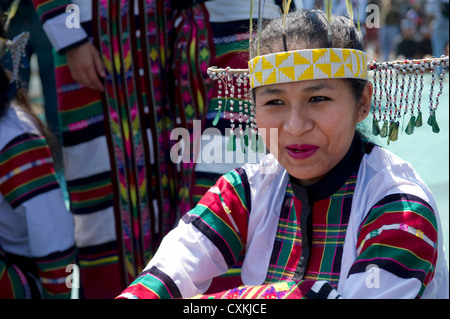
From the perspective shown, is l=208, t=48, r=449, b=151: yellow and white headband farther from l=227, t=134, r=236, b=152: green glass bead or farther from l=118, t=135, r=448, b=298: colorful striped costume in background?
l=227, t=134, r=236, b=152: green glass bead

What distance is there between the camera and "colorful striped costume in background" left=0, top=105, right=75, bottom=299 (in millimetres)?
2285

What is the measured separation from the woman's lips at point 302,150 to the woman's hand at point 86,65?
1.16 meters

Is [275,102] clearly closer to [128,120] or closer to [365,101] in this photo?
[365,101]

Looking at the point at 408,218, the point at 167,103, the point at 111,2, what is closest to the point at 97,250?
the point at 167,103

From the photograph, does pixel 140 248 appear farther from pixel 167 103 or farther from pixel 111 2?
pixel 111 2

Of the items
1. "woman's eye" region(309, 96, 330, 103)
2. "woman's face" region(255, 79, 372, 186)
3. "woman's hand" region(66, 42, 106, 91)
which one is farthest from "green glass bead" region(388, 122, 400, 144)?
"woman's hand" region(66, 42, 106, 91)

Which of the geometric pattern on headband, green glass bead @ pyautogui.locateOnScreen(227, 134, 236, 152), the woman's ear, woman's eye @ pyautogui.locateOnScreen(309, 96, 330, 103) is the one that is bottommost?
green glass bead @ pyautogui.locateOnScreen(227, 134, 236, 152)

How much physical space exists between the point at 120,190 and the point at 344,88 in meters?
1.27

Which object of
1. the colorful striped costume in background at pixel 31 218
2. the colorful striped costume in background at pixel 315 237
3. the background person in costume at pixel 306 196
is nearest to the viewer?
the colorful striped costume in background at pixel 315 237

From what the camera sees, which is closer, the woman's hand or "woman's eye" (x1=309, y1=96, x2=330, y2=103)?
"woman's eye" (x1=309, y1=96, x2=330, y2=103)

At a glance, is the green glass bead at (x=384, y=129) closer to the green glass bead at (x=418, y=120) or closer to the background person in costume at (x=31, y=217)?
the green glass bead at (x=418, y=120)

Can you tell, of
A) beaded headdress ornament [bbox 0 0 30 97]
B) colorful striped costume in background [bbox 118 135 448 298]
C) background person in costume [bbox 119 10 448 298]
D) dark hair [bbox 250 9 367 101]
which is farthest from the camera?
beaded headdress ornament [bbox 0 0 30 97]

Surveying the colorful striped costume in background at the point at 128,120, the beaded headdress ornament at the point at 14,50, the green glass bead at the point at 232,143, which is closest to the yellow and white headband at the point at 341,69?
the green glass bead at the point at 232,143

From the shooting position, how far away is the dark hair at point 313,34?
1602 millimetres
